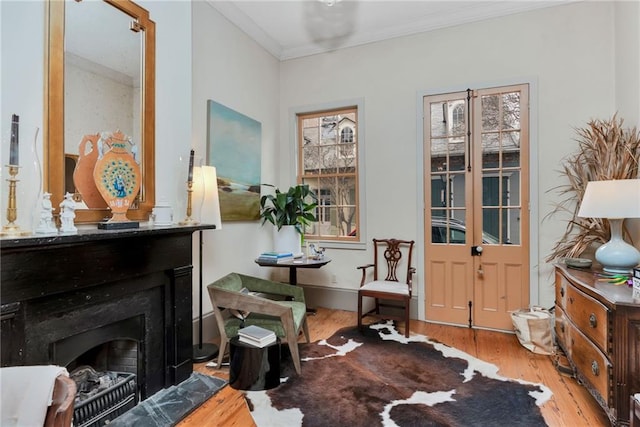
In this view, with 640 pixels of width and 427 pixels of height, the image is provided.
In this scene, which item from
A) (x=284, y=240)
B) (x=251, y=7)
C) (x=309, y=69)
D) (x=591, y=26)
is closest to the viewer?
(x=591, y=26)

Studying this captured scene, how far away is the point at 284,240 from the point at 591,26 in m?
3.69

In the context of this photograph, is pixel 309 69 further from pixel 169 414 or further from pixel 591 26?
pixel 169 414

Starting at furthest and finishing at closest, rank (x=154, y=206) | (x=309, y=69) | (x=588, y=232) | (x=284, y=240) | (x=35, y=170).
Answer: (x=309, y=69) → (x=284, y=240) → (x=588, y=232) → (x=154, y=206) → (x=35, y=170)

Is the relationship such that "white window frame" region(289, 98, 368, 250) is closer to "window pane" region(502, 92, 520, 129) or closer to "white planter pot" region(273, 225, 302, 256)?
"white planter pot" region(273, 225, 302, 256)

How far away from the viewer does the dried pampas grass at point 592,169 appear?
276 cm

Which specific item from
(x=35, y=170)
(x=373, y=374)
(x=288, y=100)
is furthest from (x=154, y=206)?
(x=288, y=100)

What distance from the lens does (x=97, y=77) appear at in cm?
209

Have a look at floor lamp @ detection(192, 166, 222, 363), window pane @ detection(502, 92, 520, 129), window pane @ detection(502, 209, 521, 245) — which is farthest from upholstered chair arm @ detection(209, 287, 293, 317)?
window pane @ detection(502, 92, 520, 129)

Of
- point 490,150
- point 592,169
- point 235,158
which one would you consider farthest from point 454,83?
point 235,158

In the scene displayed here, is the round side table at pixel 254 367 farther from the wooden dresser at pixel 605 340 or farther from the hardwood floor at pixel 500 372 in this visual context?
the wooden dresser at pixel 605 340

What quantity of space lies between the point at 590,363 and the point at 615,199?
1.09 metres

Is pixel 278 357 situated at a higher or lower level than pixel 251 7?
lower

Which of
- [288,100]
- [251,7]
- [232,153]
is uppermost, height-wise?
[251,7]

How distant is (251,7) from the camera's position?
11.6 ft
